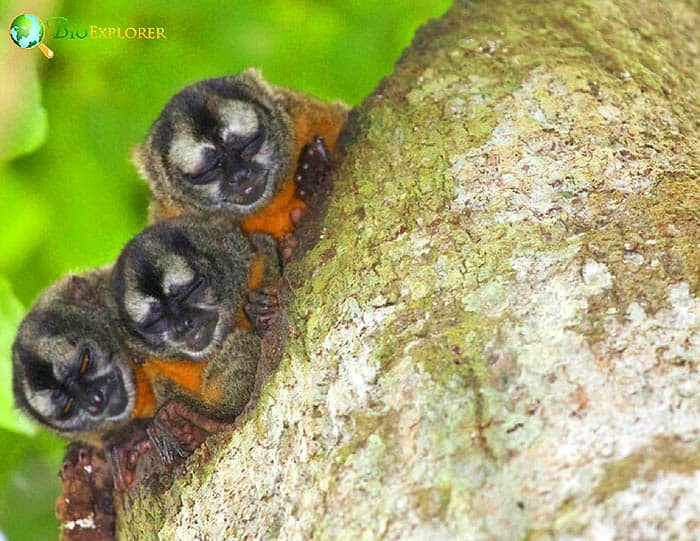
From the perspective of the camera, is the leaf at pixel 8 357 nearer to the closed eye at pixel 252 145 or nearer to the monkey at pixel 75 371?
the monkey at pixel 75 371

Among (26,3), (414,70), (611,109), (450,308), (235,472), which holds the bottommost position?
(235,472)

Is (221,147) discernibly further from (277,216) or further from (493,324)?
(493,324)

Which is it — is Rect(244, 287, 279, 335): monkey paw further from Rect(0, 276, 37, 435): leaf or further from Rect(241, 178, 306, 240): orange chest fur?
Rect(0, 276, 37, 435): leaf

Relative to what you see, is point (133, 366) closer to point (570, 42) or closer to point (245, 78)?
point (245, 78)

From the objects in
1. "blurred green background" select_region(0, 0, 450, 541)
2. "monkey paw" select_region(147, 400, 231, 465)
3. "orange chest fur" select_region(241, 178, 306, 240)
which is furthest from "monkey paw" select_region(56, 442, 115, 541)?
"orange chest fur" select_region(241, 178, 306, 240)

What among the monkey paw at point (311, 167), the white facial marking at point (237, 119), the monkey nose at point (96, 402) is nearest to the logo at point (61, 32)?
the white facial marking at point (237, 119)

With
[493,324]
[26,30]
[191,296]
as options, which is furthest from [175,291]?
[493,324]

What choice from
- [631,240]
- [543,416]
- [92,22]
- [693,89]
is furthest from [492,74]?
[92,22]
